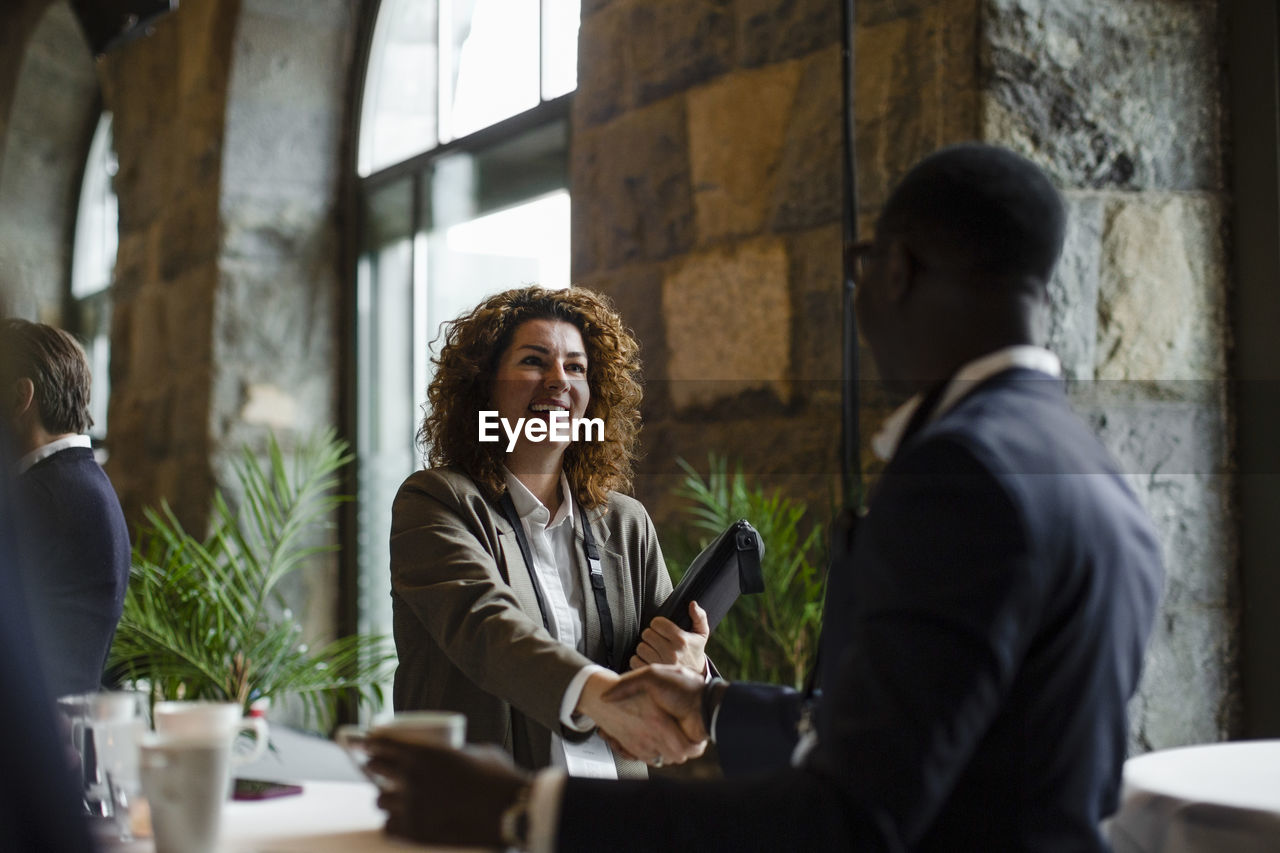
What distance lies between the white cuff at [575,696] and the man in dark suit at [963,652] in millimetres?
430

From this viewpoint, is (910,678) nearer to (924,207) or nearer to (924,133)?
(924,207)

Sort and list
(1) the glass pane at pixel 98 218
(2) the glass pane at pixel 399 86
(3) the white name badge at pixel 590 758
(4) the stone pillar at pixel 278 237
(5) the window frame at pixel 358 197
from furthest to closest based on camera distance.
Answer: (1) the glass pane at pixel 98 218 → (4) the stone pillar at pixel 278 237 → (2) the glass pane at pixel 399 86 → (5) the window frame at pixel 358 197 → (3) the white name badge at pixel 590 758

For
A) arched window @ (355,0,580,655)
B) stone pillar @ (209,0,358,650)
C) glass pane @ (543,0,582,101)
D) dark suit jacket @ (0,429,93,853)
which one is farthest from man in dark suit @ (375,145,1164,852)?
stone pillar @ (209,0,358,650)

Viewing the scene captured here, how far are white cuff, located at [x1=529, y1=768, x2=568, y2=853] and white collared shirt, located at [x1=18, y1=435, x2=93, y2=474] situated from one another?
2.03 feet

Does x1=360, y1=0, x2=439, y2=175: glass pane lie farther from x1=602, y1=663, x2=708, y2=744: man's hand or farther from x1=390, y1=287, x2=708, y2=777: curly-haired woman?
x1=602, y1=663, x2=708, y2=744: man's hand

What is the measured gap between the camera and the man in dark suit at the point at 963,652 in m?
0.82

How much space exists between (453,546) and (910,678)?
29.4 inches

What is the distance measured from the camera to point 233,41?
13.9 ft

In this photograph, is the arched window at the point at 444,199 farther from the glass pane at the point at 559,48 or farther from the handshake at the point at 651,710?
the handshake at the point at 651,710

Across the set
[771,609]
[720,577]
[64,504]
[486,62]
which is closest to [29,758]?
[64,504]

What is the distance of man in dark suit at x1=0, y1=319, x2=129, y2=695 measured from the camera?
1162 mm

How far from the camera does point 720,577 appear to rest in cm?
154

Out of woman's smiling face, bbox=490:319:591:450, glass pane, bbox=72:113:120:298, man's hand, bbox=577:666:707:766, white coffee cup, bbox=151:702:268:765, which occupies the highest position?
glass pane, bbox=72:113:120:298

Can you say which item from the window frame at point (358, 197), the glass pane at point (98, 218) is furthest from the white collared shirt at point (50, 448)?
the glass pane at point (98, 218)
